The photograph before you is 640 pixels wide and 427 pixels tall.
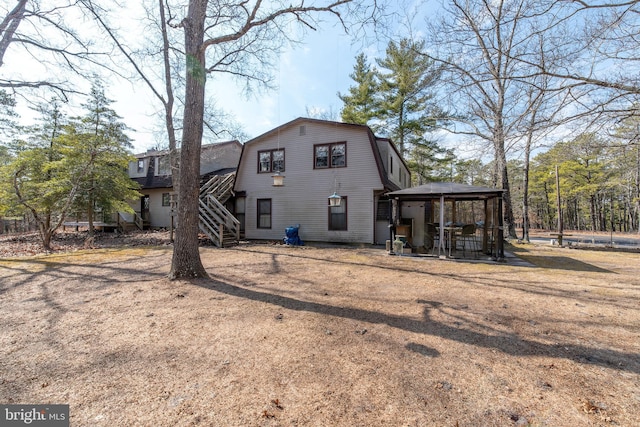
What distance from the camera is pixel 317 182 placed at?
12.3 m

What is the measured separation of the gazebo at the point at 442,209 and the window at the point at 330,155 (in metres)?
3.44

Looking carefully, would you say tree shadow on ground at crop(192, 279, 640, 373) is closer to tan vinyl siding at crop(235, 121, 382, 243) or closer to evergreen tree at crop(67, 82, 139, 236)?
tan vinyl siding at crop(235, 121, 382, 243)

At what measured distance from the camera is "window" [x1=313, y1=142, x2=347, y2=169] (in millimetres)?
11906

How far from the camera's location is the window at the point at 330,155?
1191cm

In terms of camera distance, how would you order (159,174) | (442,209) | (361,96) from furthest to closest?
(361,96) < (159,174) < (442,209)

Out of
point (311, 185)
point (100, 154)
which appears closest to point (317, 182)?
point (311, 185)

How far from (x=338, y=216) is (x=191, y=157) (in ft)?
24.9

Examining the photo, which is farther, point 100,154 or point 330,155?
point 330,155


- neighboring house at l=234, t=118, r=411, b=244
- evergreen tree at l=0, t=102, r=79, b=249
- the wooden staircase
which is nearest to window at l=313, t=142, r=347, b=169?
neighboring house at l=234, t=118, r=411, b=244

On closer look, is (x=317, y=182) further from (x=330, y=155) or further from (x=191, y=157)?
(x=191, y=157)

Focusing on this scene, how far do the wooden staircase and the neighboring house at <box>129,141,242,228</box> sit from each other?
12.9ft

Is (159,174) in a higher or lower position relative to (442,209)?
higher

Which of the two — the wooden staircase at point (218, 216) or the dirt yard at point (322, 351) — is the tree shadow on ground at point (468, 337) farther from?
the wooden staircase at point (218, 216)

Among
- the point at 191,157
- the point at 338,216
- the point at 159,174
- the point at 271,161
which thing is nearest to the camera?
the point at 191,157
